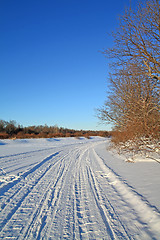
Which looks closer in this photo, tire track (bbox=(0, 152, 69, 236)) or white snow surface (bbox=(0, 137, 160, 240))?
white snow surface (bbox=(0, 137, 160, 240))

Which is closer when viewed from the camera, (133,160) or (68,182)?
(68,182)

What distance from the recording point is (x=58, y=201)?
4.19 m

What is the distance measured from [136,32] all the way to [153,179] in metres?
5.12

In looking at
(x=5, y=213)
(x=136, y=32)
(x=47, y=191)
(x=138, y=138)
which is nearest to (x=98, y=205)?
(x=47, y=191)

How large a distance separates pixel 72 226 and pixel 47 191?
77.9 inches

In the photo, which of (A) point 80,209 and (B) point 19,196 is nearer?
(A) point 80,209

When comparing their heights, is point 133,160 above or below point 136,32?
below

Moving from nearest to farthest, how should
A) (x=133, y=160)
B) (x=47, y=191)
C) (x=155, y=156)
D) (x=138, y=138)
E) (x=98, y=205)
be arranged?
(x=98, y=205) < (x=47, y=191) < (x=138, y=138) < (x=155, y=156) < (x=133, y=160)

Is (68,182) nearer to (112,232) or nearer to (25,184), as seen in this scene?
(25,184)

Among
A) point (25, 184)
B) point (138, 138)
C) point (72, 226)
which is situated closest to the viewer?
point (72, 226)

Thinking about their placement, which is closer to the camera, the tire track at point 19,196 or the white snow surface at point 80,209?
the white snow surface at point 80,209

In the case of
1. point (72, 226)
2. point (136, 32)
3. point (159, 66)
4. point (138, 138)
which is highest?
point (136, 32)

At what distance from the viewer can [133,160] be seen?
1005cm

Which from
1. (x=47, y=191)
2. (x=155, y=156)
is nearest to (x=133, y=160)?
(x=155, y=156)
